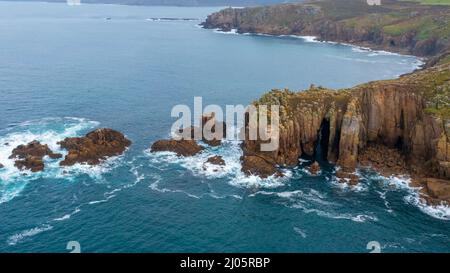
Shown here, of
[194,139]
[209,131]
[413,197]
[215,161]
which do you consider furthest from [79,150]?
[413,197]

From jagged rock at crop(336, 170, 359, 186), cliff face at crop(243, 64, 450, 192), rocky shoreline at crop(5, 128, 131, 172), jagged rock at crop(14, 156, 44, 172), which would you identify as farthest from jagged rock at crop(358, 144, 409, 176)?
jagged rock at crop(14, 156, 44, 172)

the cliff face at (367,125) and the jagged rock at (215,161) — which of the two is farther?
the jagged rock at (215,161)

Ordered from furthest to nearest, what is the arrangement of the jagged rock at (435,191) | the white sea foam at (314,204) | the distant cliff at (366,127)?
the distant cliff at (366,127), the jagged rock at (435,191), the white sea foam at (314,204)

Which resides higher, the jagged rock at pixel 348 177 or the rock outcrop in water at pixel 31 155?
the rock outcrop in water at pixel 31 155

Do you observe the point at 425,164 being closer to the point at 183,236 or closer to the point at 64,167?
the point at 183,236

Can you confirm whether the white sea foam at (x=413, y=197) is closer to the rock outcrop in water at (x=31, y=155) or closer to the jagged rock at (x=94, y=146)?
the jagged rock at (x=94, y=146)

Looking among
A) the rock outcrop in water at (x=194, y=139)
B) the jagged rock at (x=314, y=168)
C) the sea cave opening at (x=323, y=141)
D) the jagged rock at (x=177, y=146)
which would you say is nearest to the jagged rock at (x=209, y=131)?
the rock outcrop in water at (x=194, y=139)
